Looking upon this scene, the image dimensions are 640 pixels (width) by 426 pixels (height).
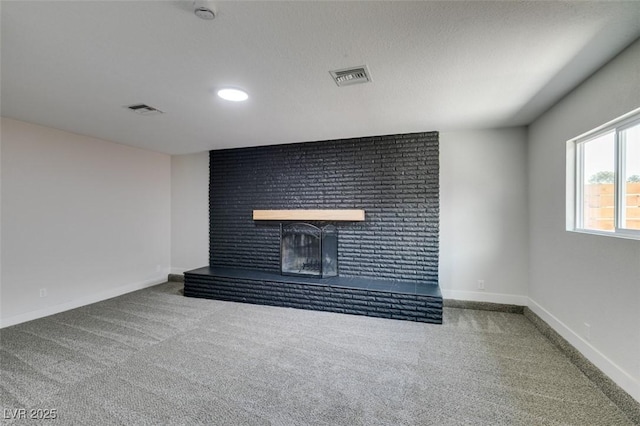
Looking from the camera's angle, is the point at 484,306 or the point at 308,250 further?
the point at 308,250

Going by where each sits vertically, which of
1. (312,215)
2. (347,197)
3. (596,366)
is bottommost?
(596,366)

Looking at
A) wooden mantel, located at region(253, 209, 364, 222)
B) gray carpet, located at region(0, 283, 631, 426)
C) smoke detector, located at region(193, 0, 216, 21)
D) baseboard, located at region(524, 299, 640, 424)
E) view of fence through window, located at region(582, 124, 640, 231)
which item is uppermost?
smoke detector, located at region(193, 0, 216, 21)

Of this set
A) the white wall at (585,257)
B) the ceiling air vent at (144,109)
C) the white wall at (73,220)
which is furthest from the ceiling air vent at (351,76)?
the white wall at (73,220)

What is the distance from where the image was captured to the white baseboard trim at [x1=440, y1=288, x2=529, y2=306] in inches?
141

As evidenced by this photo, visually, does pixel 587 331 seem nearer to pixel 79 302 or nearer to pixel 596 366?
pixel 596 366

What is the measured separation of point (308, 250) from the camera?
4340 mm

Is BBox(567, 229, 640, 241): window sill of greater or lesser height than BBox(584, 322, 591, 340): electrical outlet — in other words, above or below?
above

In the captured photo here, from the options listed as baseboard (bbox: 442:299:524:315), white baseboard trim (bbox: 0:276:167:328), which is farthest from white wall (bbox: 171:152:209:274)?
baseboard (bbox: 442:299:524:315)

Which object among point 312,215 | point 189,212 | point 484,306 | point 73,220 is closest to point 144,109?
point 73,220

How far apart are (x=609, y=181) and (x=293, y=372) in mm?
2860

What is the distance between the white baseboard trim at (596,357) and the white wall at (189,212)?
16.0 feet

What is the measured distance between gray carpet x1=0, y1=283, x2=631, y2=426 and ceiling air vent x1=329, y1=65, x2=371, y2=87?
7.62 ft

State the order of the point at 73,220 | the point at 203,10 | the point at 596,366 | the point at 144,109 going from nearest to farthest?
the point at 203,10 < the point at 596,366 < the point at 144,109 < the point at 73,220

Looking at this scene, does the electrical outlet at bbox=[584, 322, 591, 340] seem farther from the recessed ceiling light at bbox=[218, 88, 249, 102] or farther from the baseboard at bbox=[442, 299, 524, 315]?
the recessed ceiling light at bbox=[218, 88, 249, 102]
